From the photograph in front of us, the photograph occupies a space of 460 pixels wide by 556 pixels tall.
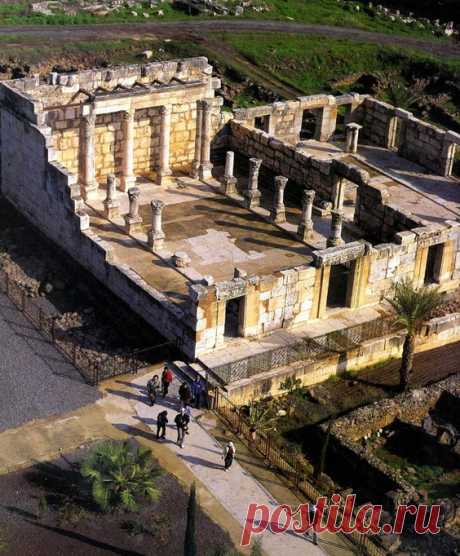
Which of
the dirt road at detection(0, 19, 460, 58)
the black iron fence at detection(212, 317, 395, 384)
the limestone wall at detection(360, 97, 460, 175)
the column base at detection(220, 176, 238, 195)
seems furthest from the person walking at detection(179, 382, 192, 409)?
the dirt road at detection(0, 19, 460, 58)

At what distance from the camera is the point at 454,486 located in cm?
3612

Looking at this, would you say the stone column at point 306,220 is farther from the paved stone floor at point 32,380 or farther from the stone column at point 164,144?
the paved stone floor at point 32,380

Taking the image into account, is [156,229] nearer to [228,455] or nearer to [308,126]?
[228,455]

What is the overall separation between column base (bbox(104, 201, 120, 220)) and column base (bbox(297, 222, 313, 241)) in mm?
7770

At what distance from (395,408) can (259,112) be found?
22656 mm

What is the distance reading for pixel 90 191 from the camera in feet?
165

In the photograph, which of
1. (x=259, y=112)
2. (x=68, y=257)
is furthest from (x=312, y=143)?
(x=68, y=257)

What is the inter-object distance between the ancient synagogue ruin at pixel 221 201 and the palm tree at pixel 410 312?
118 inches

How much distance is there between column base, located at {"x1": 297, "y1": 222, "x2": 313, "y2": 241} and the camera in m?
48.3

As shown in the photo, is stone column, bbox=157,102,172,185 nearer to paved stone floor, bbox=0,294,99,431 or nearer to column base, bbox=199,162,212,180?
column base, bbox=199,162,212,180

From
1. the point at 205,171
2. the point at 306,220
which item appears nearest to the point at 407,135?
the point at 205,171

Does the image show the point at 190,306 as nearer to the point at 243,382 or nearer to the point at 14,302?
the point at 243,382

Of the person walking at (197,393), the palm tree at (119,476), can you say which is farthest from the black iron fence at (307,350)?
the palm tree at (119,476)

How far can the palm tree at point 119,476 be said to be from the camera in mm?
32812
